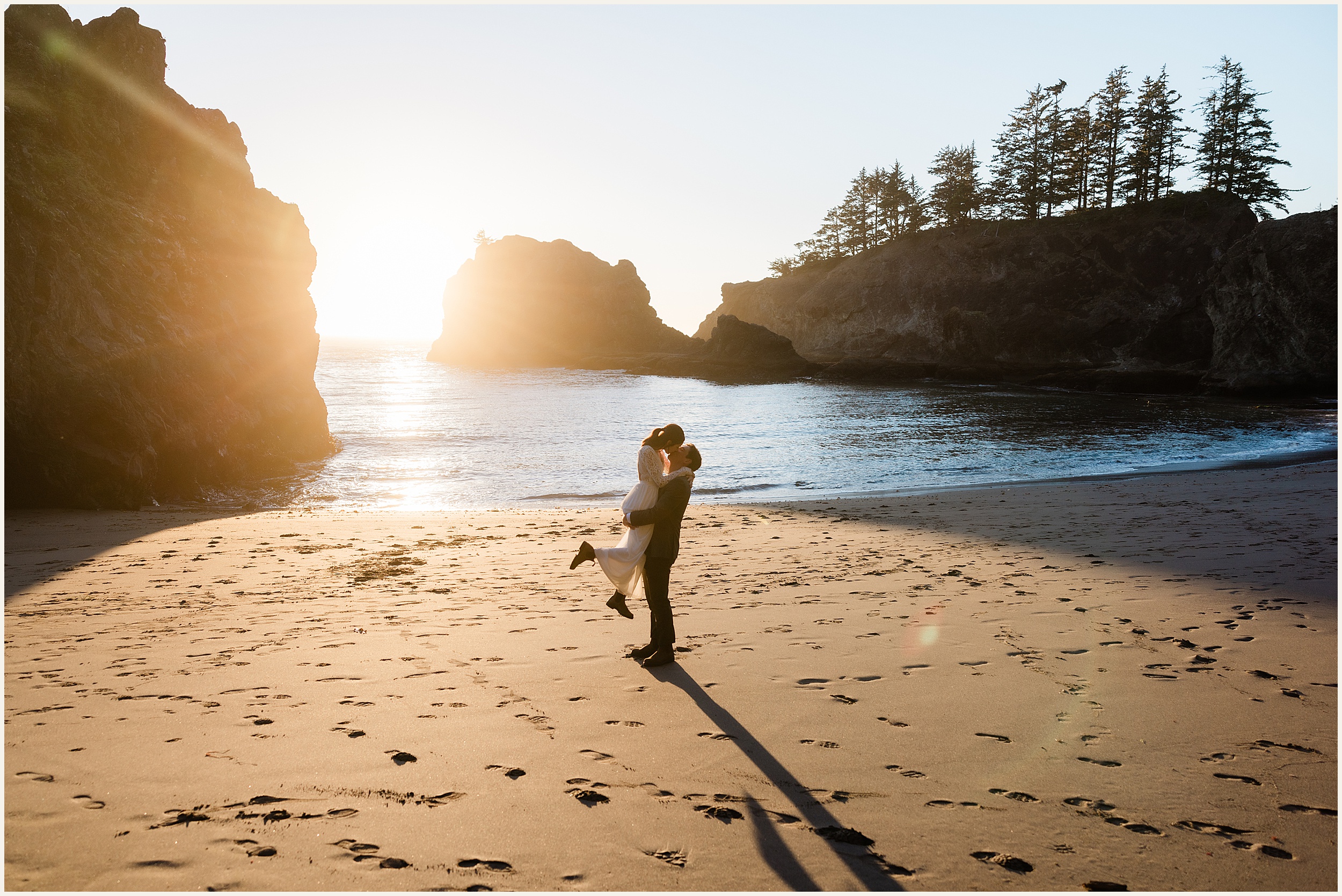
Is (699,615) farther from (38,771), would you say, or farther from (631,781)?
(38,771)

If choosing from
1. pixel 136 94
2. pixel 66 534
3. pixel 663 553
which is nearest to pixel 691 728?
pixel 663 553

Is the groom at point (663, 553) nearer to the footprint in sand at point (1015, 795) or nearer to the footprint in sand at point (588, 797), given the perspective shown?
the footprint in sand at point (588, 797)

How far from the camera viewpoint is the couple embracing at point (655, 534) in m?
5.29

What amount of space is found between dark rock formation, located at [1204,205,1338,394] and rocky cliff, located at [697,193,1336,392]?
339 cm

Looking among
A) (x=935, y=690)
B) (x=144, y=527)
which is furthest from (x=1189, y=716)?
(x=144, y=527)

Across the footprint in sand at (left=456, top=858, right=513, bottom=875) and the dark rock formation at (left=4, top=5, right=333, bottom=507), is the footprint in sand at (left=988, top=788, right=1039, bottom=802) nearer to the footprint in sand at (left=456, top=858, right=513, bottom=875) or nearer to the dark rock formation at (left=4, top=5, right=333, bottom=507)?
the footprint in sand at (left=456, top=858, right=513, bottom=875)

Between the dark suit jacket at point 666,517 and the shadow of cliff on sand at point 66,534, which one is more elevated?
the dark suit jacket at point 666,517

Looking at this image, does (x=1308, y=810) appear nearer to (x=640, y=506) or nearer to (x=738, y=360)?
(x=640, y=506)

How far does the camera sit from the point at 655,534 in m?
5.42

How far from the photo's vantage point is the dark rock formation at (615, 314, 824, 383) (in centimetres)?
6650

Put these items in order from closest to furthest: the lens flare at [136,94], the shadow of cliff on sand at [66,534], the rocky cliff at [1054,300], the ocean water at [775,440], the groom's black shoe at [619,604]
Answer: the groom's black shoe at [619,604], the shadow of cliff on sand at [66,534], the lens flare at [136,94], the ocean water at [775,440], the rocky cliff at [1054,300]

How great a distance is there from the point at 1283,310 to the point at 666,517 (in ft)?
153

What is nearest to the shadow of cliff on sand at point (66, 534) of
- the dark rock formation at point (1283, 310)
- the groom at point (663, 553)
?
the groom at point (663, 553)

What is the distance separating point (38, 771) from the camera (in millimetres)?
3605
